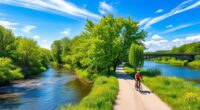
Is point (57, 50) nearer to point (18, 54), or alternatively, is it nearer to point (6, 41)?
point (18, 54)

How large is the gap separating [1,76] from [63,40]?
7485 cm

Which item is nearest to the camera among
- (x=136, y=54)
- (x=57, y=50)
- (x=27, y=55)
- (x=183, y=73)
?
(x=136, y=54)

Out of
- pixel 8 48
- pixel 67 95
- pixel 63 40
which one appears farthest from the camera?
pixel 63 40

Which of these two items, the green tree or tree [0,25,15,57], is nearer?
tree [0,25,15,57]

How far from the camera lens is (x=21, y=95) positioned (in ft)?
102

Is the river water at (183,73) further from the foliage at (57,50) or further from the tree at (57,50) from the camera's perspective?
the foliage at (57,50)

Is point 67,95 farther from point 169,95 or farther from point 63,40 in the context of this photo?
point 63,40

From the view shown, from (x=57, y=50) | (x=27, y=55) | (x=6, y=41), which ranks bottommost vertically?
(x=27, y=55)

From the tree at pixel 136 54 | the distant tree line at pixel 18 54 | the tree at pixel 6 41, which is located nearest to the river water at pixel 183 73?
the tree at pixel 136 54

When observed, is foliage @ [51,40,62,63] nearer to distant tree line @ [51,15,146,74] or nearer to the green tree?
the green tree

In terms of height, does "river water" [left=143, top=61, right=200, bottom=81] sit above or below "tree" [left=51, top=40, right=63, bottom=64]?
below

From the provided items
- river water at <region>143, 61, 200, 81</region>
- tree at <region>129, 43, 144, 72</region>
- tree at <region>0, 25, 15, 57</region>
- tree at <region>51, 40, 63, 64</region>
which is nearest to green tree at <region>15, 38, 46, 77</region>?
tree at <region>0, 25, 15, 57</region>

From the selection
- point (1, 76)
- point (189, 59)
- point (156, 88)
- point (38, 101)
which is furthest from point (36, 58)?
point (189, 59)

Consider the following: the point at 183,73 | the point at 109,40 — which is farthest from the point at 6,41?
the point at 183,73
